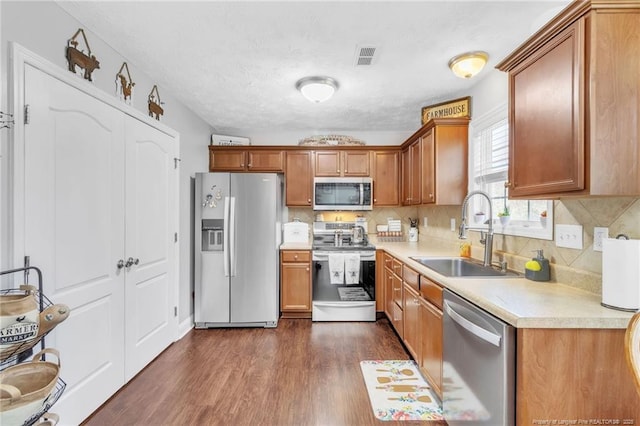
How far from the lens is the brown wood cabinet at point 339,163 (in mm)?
4031

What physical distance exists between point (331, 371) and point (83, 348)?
1726mm

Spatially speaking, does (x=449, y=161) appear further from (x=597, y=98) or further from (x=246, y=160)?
(x=246, y=160)

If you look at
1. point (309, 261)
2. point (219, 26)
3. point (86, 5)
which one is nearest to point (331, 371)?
point (309, 261)

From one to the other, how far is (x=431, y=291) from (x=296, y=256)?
1891mm

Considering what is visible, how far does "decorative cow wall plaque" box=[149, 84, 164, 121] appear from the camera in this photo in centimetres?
260

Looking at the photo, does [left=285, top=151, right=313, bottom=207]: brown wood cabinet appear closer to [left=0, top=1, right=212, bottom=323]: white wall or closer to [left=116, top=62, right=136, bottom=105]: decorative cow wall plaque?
[left=0, top=1, right=212, bottom=323]: white wall

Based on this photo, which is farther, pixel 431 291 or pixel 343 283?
pixel 343 283

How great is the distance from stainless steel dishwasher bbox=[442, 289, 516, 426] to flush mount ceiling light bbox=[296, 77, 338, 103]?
1.88 meters

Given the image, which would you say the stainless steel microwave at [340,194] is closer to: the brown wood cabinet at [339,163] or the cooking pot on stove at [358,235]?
the brown wood cabinet at [339,163]

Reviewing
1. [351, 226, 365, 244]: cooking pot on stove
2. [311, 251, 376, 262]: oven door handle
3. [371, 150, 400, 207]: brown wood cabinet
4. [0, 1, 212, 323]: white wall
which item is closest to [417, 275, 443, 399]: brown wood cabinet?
[311, 251, 376, 262]: oven door handle

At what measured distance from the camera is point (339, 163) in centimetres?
404

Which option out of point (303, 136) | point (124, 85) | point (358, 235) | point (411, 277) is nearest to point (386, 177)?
point (358, 235)

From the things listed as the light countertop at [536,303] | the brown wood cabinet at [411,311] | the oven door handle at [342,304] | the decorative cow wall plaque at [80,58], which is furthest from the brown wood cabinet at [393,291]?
the decorative cow wall plaque at [80,58]

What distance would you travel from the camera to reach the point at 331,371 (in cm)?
245
